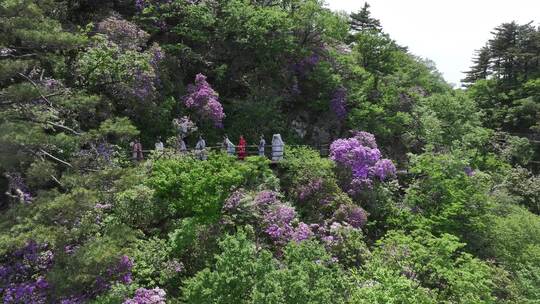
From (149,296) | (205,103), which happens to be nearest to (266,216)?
(149,296)

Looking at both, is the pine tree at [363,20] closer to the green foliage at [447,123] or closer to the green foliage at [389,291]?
the green foliage at [447,123]

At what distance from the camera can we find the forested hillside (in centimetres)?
1190

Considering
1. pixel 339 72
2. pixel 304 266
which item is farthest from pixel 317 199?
pixel 339 72

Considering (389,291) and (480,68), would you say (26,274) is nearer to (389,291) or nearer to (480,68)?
(389,291)

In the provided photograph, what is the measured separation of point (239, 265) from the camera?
11898mm

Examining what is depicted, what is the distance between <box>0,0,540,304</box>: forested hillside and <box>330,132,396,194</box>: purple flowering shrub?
3.6 inches

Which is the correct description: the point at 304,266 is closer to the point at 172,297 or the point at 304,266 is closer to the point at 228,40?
the point at 172,297

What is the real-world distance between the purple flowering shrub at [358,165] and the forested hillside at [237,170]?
9 cm

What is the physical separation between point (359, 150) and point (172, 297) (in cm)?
1135

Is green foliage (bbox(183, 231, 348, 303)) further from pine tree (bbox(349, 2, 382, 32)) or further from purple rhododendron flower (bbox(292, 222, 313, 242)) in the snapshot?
pine tree (bbox(349, 2, 382, 32))

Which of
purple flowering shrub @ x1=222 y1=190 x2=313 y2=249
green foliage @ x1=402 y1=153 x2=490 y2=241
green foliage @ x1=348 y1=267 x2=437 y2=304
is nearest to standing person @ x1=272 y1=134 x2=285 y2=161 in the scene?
purple flowering shrub @ x1=222 y1=190 x2=313 y2=249

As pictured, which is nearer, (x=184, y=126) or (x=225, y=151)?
(x=225, y=151)

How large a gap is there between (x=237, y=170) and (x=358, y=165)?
841 centimetres

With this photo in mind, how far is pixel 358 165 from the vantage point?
21297 mm
